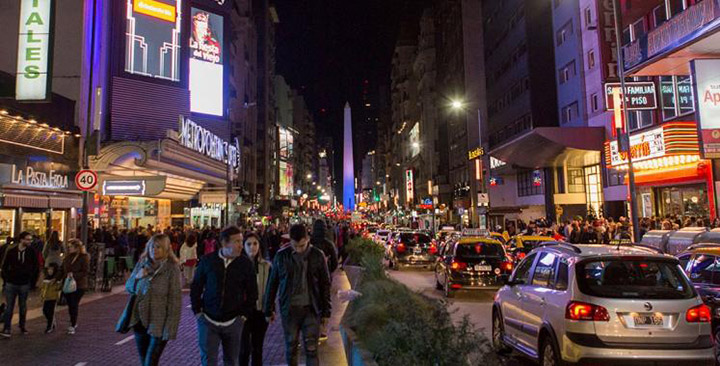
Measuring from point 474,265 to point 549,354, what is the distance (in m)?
8.12

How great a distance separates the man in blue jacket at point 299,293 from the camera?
237 inches

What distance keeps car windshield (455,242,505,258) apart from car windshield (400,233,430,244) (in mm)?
8096

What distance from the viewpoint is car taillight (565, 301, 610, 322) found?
5730 mm

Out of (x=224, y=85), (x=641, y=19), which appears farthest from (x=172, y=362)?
(x=224, y=85)

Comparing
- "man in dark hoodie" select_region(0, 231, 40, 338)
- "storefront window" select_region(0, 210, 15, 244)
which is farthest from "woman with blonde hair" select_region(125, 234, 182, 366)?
"storefront window" select_region(0, 210, 15, 244)

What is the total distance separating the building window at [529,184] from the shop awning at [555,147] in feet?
10.5

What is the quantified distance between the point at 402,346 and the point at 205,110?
4044cm

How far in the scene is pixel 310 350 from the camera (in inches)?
237

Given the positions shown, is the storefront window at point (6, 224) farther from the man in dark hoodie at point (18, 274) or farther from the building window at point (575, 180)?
the building window at point (575, 180)

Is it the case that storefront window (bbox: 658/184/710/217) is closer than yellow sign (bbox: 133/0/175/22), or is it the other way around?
storefront window (bbox: 658/184/710/217)

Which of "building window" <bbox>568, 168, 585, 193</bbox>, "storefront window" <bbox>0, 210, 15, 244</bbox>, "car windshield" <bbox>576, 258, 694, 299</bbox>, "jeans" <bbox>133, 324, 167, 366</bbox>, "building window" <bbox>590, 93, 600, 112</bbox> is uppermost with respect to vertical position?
"building window" <bbox>590, 93, 600, 112</bbox>

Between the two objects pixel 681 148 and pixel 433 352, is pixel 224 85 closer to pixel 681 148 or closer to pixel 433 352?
pixel 681 148

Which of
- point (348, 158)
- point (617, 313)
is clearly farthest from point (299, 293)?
point (348, 158)

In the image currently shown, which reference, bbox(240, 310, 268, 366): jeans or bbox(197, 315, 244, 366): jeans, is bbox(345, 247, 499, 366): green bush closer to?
bbox(197, 315, 244, 366): jeans
